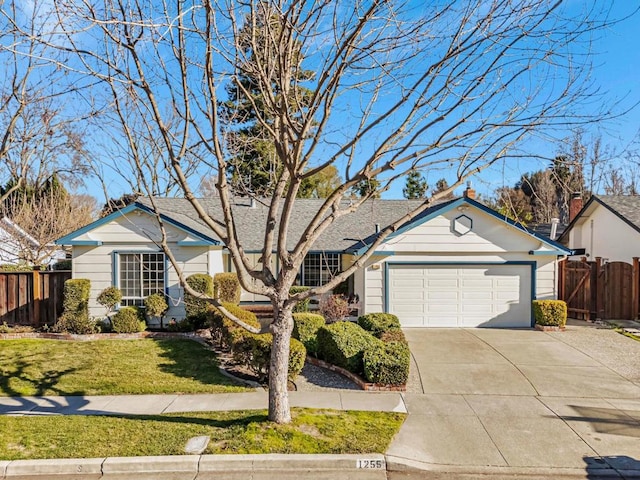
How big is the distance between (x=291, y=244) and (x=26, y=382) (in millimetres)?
10816

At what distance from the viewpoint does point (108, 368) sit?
9.29 metres

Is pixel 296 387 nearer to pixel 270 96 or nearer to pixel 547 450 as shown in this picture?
pixel 547 450

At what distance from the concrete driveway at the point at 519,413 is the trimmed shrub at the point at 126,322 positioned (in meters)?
8.34

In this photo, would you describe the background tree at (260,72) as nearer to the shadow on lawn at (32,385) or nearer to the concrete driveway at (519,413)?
the concrete driveway at (519,413)

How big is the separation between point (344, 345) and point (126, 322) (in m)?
7.39

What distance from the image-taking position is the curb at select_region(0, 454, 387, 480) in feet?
16.3

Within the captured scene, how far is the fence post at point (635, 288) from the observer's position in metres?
13.9

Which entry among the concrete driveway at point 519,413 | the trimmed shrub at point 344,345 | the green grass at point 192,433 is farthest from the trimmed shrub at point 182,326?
the concrete driveway at point 519,413

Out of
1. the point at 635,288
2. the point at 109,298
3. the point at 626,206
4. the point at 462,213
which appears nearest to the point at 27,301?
the point at 109,298

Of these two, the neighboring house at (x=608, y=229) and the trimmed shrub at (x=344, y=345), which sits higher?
the neighboring house at (x=608, y=229)

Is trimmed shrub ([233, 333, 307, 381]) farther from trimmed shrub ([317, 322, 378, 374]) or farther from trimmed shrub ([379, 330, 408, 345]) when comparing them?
trimmed shrub ([379, 330, 408, 345])

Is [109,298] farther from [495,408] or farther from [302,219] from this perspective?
[495,408]

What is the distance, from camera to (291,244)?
17.7 meters

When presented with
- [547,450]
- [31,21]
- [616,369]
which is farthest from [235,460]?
[616,369]
